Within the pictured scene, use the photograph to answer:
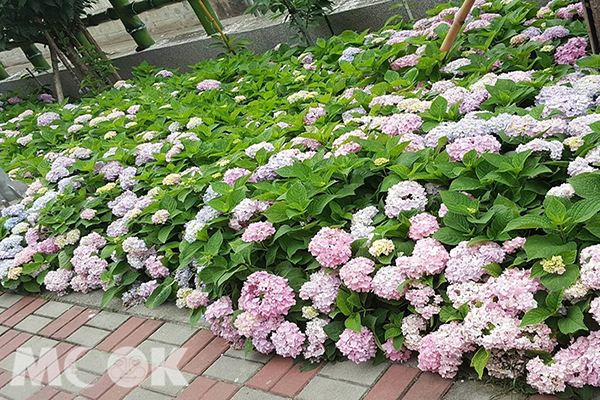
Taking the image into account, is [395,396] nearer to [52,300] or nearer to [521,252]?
[521,252]

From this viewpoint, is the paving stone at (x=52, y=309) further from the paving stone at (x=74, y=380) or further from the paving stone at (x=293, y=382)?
the paving stone at (x=293, y=382)

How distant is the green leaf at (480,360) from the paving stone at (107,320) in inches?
68.9

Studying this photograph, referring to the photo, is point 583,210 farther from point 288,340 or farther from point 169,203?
point 169,203

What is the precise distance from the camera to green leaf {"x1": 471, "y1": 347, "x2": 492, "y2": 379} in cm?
193

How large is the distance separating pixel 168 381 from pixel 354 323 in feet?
2.63

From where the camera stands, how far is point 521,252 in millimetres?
2113

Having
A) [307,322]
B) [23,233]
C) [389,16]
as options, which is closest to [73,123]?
[23,233]

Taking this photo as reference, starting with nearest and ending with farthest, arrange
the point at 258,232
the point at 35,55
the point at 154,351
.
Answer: the point at 258,232
the point at 154,351
the point at 35,55

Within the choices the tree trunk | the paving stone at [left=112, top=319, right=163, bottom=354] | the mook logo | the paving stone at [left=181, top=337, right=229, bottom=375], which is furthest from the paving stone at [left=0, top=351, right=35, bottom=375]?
the tree trunk

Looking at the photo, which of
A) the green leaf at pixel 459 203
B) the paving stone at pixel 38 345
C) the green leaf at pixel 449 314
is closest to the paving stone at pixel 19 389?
the paving stone at pixel 38 345

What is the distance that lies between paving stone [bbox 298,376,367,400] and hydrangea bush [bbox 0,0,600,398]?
4.8 inches

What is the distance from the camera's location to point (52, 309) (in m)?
3.38

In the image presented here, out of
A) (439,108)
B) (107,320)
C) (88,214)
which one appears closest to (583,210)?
(439,108)

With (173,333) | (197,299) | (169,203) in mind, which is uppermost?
(169,203)
